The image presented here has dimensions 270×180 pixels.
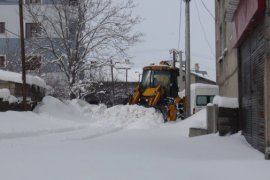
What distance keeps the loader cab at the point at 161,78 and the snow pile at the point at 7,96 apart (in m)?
7.33

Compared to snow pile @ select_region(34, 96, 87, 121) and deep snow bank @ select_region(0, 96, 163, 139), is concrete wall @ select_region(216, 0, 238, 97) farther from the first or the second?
snow pile @ select_region(34, 96, 87, 121)

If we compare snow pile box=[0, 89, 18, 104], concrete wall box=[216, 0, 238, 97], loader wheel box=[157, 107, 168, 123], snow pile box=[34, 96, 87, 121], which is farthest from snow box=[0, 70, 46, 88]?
concrete wall box=[216, 0, 238, 97]

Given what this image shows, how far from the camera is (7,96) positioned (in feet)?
72.7

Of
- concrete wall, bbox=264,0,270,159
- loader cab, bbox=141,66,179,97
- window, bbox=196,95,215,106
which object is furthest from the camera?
window, bbox=196,95,215,106

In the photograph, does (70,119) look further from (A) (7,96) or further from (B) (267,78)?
(B) (267,78)

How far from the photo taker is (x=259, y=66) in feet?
34.5

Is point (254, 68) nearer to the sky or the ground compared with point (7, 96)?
nearer to the sky

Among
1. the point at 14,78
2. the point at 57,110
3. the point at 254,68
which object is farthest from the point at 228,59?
the point at 57,110

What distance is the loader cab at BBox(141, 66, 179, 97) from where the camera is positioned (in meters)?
27.6

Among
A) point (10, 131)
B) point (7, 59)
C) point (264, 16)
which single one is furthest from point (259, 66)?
point (7, 59)

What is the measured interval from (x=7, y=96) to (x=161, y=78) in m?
8.70

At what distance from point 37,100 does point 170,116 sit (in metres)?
7.13

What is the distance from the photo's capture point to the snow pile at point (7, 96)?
2148 cm

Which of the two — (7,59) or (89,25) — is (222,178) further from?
(7,59)
